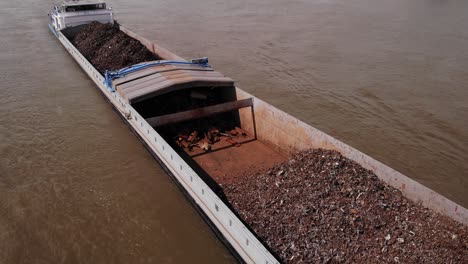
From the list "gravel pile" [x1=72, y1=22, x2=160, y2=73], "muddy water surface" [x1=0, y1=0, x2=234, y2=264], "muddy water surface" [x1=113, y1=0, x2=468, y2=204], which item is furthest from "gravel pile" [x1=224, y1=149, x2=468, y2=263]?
"gravel pile" [x1=72, y1=22, x2=160, y2=73]

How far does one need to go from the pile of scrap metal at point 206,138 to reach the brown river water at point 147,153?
3.26 feet

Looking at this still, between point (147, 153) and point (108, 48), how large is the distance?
6460mm

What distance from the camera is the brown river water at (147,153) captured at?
6.59m

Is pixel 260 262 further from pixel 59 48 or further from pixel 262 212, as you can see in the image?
pixel 59 48

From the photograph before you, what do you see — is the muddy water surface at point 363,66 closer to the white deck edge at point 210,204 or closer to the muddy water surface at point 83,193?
the white deck edge at point 210,204

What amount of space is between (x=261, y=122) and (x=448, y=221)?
15.9ft

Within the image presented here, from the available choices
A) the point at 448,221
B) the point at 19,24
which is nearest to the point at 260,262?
the point at 448,221

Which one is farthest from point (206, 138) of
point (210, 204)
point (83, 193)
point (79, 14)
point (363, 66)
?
point (79, 14)

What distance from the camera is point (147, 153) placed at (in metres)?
9.00

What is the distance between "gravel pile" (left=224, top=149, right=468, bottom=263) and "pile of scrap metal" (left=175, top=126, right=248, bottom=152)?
248 cm

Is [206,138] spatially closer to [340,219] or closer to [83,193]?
[83,193]

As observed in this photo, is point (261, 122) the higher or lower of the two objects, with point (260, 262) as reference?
higher

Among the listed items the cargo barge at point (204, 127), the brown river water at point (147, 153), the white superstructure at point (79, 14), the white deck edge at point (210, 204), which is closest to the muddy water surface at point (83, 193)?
the brown river water at point (147, 153)

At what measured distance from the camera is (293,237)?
5.50m
